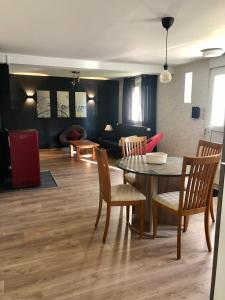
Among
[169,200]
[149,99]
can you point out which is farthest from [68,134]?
[169,200]

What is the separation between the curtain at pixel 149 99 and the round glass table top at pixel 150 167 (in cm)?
352

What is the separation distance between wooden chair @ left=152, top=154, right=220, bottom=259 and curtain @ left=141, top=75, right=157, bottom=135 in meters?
4.26

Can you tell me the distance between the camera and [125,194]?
2.62m

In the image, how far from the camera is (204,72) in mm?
4820

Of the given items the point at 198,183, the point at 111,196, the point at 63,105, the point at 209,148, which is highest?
the point at 63,105

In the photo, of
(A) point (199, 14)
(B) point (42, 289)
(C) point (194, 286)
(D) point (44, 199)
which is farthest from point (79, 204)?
(A) point (199, 14)

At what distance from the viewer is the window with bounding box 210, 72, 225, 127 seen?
14.6 ft

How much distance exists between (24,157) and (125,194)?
7.47ft

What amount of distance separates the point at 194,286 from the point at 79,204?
6.64 ft

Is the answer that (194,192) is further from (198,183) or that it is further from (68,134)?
(68,134)

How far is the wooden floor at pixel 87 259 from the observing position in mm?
1872

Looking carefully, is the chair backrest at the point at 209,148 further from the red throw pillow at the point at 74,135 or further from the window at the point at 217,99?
the red throw pillow at the point at 74,135

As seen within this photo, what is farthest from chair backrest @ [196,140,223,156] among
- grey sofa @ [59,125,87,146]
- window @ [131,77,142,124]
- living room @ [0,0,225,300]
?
grey sofa @ [59,125,87,146]

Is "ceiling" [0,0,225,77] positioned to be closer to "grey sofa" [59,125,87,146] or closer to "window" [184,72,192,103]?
"window" [184,72,192,103]
